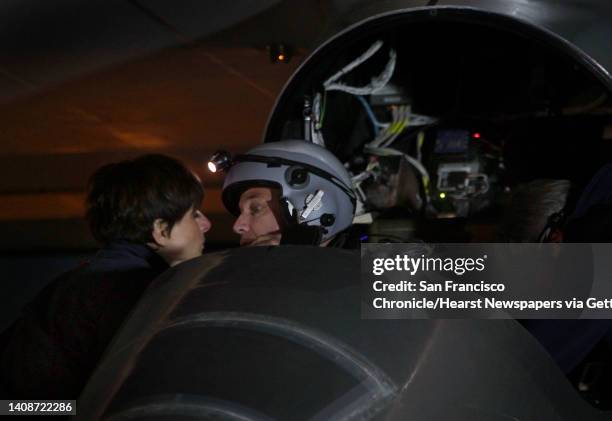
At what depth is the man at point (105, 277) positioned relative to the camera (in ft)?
6.03

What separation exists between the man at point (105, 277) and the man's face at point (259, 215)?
0.55 feet

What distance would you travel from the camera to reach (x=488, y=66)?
10.4 ft

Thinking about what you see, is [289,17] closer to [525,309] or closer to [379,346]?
[525,309]

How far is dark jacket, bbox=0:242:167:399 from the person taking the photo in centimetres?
183

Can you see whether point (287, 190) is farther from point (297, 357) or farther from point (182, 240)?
point (297, 357)

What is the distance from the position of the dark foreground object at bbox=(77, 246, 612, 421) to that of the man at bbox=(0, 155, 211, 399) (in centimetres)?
60

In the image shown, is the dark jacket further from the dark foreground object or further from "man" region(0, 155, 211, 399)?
the dark foreground object

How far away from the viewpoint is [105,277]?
6.16 ft

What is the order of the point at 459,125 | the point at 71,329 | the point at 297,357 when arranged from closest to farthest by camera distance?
the point at 297,357 → the point at 71,329 → the point at 459,125

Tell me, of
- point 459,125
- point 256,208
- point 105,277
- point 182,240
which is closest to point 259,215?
point 256,208

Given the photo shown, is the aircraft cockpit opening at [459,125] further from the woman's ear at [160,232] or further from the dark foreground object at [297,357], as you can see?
the dark foreground object at [297,357]

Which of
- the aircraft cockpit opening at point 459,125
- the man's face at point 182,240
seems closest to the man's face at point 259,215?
the man's face at point 182,240

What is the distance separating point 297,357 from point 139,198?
1167 millimetres

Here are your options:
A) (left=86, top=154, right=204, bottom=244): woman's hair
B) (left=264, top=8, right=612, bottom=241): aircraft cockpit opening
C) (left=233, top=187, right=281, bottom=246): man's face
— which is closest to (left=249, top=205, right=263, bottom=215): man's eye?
(left=233, top=187, right=281, bottom=246): man's face
